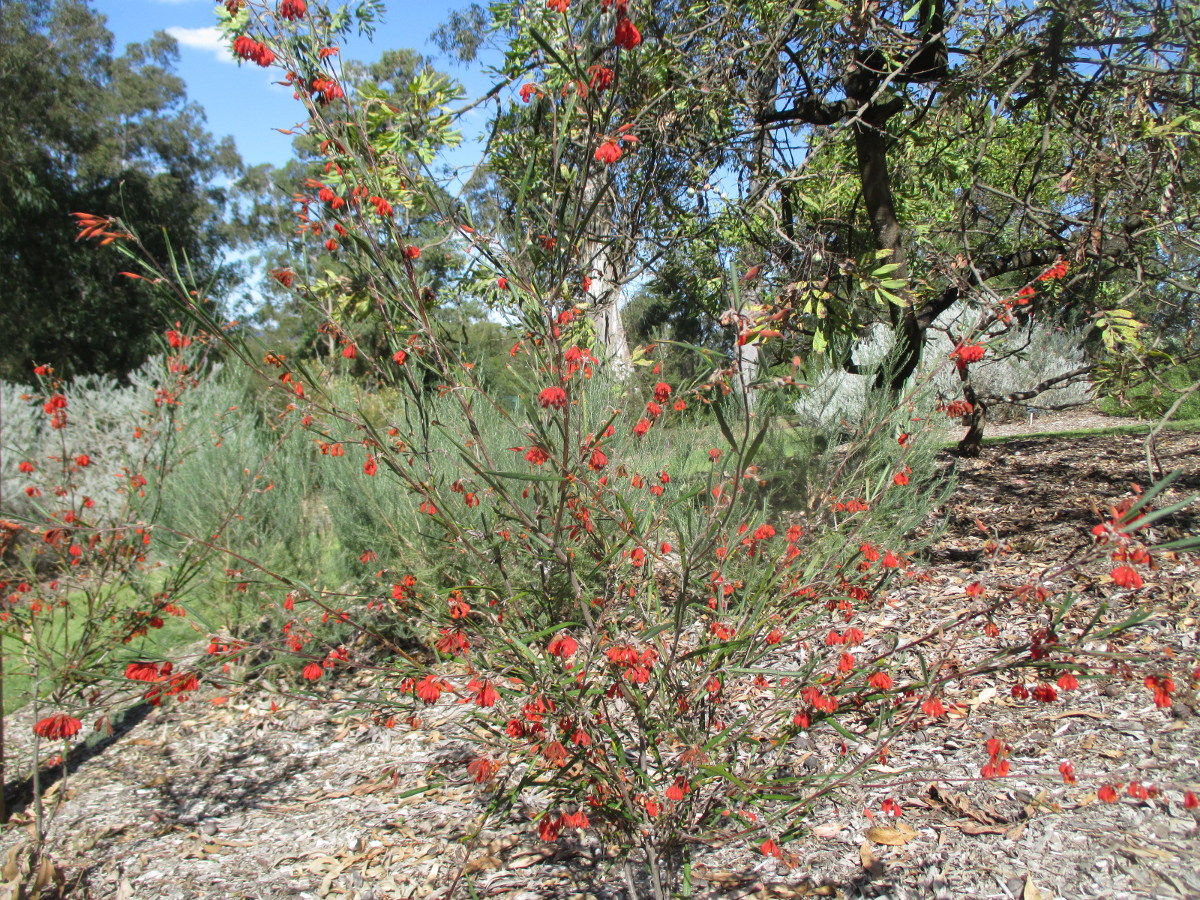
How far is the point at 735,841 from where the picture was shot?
6.53 ft

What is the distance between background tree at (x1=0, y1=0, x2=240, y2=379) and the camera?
12320 mm

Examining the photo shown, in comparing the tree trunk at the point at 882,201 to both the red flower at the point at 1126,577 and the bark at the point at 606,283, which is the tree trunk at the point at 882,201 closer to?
the bark at the point at 606,283

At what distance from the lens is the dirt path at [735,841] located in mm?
2018

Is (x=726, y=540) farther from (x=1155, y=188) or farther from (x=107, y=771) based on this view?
(x=1155, y=188)

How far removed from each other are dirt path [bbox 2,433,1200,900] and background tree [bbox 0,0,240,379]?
11.7 metres

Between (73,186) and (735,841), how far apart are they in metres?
16.4

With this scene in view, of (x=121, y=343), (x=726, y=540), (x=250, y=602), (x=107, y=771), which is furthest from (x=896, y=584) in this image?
(x=121, y=343)

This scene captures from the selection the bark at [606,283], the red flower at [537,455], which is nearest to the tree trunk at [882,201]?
the bark at [606,283]

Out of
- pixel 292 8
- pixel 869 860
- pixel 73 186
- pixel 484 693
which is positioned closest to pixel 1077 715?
pixel 869 860

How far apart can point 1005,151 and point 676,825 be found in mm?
9033

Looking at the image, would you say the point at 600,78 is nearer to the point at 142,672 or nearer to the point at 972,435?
the point at 142,672

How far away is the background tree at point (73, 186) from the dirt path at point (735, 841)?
11730mm

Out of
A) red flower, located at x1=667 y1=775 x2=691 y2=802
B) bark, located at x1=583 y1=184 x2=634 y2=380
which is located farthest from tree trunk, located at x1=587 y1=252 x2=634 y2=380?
red flower, located at x1=667 y1=775 x2=691 y2=802

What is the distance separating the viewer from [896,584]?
12.6 feet
